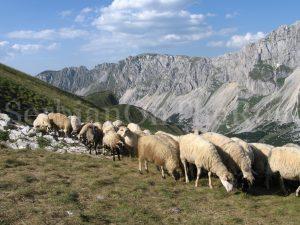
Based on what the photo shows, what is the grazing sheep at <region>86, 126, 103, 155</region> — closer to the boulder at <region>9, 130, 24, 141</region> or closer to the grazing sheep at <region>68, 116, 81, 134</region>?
the grazing sheep at <region>68, 116, 81, 134</region>

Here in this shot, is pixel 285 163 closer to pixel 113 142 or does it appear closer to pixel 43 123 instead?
pixel 113 142

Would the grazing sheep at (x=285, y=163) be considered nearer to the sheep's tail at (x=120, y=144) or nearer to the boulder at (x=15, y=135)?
the sheep's tail at (x=120, y=144)

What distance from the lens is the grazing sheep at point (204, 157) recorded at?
2302cm

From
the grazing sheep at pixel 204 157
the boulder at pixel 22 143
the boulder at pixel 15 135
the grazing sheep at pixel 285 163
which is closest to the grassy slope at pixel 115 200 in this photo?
the grazing sheep at pixel 204 157

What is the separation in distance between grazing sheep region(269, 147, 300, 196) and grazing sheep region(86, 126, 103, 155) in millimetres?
15103

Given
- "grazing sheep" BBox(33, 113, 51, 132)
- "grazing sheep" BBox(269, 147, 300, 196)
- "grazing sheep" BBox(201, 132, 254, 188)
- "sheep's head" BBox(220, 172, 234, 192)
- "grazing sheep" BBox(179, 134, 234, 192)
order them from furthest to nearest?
"grazing sheep" BBox(33, 113, 51, 132) → "grazing sheep" BBox(201, 132, 254, 188) → "grazing sheep" BBox(269, 147, 300, 196) → "grazing sheep" BBox(179, 134, 234, 192) → "sheep's head" BBox(220, 172, 234, 192)

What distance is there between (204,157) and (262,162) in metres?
4.51

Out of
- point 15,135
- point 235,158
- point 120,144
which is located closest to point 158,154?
point 235,158

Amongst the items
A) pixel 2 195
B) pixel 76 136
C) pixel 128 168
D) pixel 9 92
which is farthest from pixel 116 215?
pixel 9 92

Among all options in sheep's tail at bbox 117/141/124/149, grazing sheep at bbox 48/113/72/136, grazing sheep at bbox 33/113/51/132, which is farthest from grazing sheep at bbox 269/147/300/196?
grazing sheep at bbox 33/113/51/132

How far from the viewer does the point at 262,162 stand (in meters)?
26.4

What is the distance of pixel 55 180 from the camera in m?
22.7

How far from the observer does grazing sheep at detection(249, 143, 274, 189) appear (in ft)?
82.3

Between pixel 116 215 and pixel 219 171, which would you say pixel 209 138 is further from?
pixel 116 215
